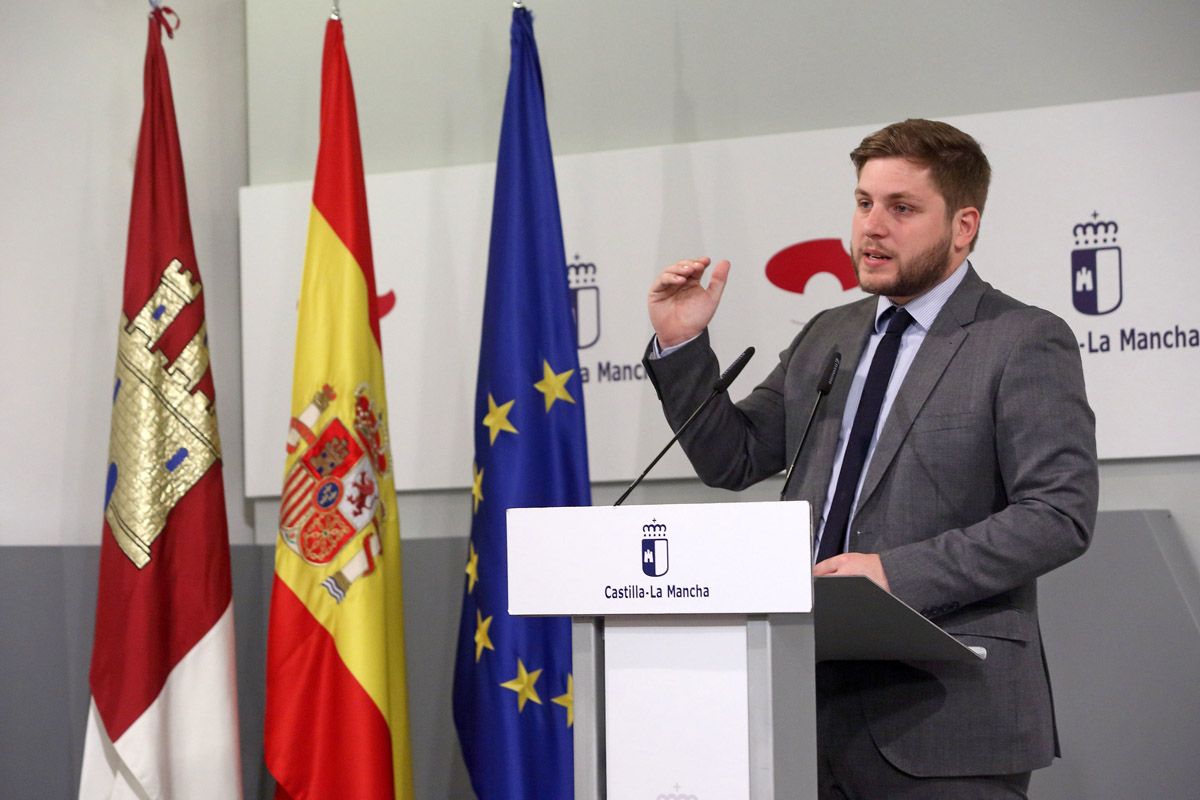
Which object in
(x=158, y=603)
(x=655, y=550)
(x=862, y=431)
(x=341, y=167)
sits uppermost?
(x=341, y=167)

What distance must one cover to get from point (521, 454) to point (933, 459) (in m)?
1.35

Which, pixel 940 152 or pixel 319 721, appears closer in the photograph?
pixel 940 152

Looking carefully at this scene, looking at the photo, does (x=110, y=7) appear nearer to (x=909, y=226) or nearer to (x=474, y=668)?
(x=474, y=668)

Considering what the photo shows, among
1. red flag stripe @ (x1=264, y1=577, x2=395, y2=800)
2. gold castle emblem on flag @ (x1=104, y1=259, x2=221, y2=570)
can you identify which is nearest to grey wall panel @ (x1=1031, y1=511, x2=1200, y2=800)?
red flag stripe @ (x1=264, y1=577, x2=395, y2=800)

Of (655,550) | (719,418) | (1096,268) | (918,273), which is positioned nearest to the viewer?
(655,550)

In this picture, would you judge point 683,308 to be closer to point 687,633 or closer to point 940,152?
point 940,152

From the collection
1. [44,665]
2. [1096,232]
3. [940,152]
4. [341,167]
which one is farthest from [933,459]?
[44,665]

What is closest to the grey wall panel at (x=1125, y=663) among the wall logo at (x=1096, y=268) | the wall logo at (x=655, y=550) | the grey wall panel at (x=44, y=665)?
the wall logo at (x=1096, y=268)

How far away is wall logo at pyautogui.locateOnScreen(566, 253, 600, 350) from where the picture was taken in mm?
3223

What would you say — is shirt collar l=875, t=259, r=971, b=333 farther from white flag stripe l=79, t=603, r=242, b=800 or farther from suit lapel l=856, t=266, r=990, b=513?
white flag stripe l=79, t=603, r=242, b=800

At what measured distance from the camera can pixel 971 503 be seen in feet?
5.81

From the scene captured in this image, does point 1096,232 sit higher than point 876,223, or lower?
higher

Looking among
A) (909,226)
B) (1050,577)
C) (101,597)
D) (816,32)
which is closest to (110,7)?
(101,597)

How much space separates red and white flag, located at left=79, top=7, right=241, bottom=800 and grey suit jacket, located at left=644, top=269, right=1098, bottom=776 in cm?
146
